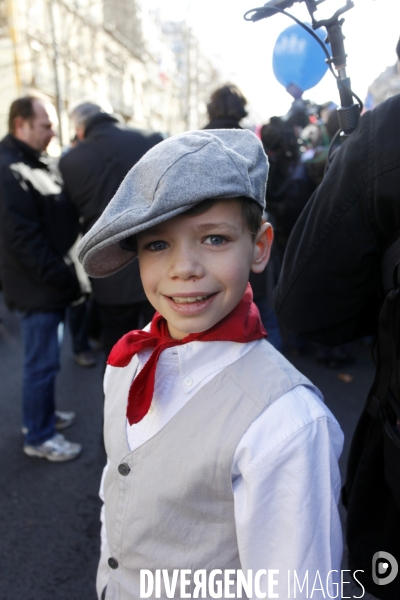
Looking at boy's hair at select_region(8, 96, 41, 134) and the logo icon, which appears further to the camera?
boy's hair at select_region(8, 96, 41, 134)

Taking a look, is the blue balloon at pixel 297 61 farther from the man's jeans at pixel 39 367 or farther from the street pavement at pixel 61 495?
the street pavement at pixel 61 495

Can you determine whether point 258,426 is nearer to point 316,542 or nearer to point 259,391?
point 259,391

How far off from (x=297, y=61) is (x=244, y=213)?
1959 mm

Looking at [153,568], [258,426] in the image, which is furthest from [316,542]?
[153,568]

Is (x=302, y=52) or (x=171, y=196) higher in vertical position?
(x=302, y=52)

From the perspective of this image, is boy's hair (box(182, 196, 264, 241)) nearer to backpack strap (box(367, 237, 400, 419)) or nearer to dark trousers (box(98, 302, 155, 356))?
backpack strap (box(367, 237, 400, 419))

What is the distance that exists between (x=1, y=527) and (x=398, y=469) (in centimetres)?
192

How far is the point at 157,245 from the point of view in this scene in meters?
0.94

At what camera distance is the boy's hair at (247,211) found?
872mm

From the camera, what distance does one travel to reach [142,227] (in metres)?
0.80

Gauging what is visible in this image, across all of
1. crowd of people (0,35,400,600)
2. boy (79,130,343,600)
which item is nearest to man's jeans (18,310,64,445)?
crowd of people (0,35,400,600)

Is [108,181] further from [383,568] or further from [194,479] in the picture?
[383,568]

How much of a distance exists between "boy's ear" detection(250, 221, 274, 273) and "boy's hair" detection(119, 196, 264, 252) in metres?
0.03

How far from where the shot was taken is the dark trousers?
8.00 feet
